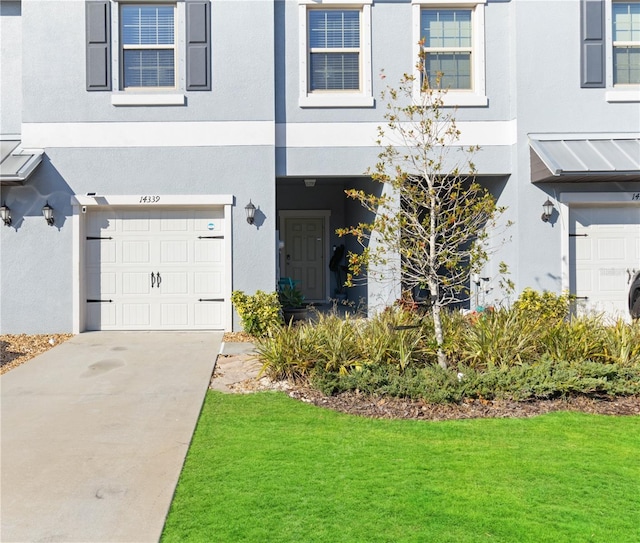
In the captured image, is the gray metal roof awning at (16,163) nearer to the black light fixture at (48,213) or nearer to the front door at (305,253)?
the black light fixture at (48,213)

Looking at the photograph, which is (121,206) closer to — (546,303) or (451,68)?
(451,68)

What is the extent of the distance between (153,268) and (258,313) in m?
2.41

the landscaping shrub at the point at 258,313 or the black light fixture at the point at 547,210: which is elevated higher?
the black light fixture at the point at 547,210

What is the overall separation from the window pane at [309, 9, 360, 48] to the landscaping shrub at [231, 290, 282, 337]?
4.99 m

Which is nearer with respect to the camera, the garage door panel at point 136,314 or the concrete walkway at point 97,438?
the concrete walkway at point 97,438

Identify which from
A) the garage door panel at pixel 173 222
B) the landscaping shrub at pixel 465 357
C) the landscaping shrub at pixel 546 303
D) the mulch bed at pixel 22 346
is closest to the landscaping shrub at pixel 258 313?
the garage door panel at pixel 173 222

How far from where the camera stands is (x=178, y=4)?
32.7 feet

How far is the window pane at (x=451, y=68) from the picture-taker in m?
10.2

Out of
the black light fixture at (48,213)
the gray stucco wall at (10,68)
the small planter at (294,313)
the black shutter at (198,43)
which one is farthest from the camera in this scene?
the gray stucco wall at (10,68)

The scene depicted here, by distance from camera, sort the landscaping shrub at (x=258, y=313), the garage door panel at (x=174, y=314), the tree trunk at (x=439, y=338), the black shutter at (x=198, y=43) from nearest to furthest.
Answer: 1. the tree trunk at (x=439, y=338)
2. the landscaping shrub at (x=258, y=313)
3. the black shutter at (x=198, y=43)
4. the garage door panel at (x=174, y=314)

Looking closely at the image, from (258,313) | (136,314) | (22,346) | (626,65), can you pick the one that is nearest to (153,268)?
(136,314)

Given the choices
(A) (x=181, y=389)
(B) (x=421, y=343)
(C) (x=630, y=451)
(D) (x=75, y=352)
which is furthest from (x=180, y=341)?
(C) (x=630, y=451)

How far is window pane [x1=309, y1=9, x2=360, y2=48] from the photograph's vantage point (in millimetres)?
10242

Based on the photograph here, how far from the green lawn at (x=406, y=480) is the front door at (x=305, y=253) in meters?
9.20
